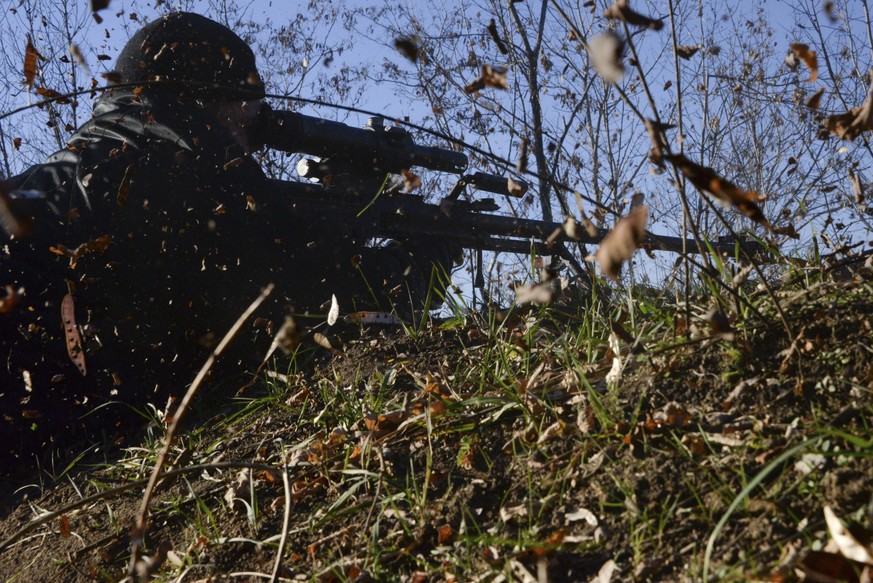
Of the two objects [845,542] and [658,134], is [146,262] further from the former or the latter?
[845,542]

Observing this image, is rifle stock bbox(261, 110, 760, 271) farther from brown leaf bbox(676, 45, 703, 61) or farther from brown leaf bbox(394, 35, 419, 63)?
brown leaf bbox(394, 35, 419, 63)

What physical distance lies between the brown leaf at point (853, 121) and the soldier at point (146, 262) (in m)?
1.76

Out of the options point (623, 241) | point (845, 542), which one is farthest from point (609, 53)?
point (845, 542)

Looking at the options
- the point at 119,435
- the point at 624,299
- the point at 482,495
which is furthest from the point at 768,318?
the point at 119,435

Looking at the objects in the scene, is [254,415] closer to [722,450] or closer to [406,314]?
[406,314]

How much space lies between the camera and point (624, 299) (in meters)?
2.93

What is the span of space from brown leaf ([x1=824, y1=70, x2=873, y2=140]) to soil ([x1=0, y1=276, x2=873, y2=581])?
517 mm

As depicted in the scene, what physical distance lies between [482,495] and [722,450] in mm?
601

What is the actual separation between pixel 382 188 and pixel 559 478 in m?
2.55

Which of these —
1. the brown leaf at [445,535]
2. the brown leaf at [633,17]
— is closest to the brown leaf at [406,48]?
the brown leaf at [633,17]

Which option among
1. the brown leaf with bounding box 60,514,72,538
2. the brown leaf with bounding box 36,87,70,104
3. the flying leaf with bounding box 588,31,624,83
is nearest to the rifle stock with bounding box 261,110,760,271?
the brown leaf with bounding box 36,87,70,104

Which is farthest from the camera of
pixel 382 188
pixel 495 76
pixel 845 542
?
pixel 382 188

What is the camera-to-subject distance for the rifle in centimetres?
456

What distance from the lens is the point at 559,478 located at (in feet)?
6.38
